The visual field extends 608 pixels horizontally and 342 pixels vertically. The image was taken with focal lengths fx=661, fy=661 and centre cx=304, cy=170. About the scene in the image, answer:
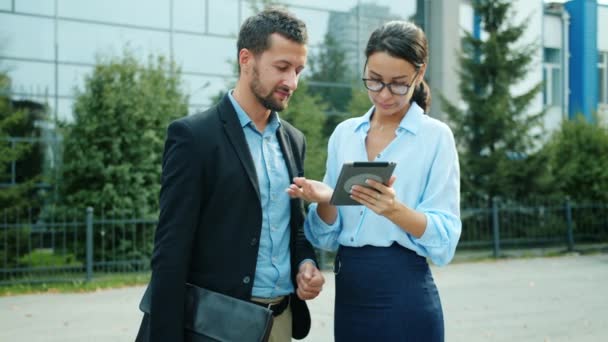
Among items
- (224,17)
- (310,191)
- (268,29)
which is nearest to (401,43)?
(268,29)

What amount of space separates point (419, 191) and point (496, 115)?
48.3 feet

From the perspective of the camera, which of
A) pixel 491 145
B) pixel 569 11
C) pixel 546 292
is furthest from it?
pixel 569 11

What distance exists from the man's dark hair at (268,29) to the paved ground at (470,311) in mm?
4410

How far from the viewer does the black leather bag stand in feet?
7.48

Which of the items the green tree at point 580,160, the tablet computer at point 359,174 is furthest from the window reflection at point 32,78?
the tablet computer at point 359,174

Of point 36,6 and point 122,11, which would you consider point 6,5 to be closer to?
point 36,6

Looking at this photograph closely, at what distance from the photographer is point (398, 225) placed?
227 cm

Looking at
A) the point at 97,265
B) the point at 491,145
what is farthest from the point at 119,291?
the point at 491,145

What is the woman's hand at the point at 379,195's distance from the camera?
2150 mm

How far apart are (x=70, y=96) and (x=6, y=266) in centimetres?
523

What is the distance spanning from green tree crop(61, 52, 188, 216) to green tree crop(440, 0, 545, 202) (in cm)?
816

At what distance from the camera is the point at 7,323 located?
727 centimetres

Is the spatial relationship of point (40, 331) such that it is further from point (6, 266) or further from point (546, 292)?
point (546, 292)

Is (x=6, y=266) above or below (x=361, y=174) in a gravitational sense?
below
